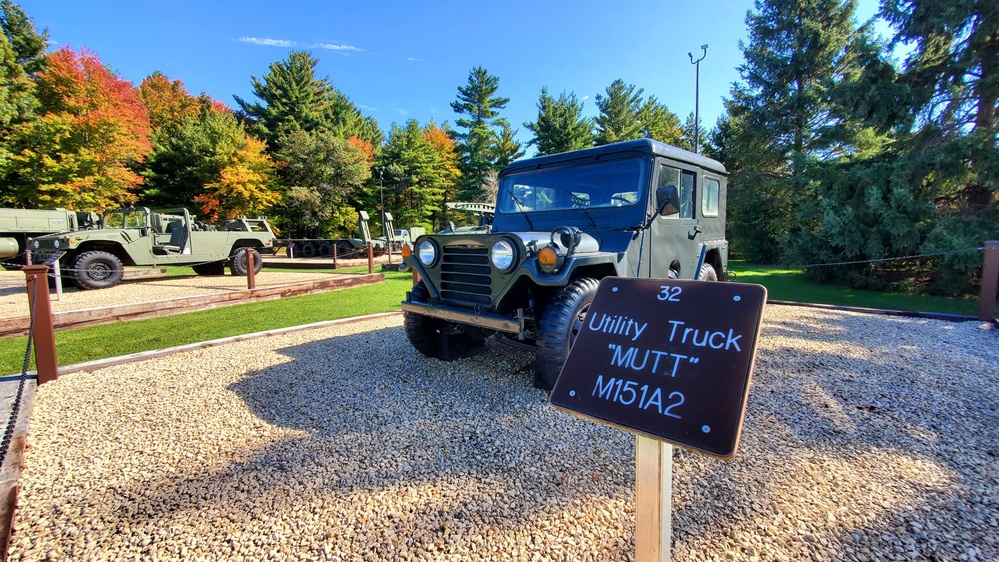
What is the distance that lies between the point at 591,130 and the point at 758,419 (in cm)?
2681

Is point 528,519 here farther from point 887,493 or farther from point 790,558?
point 887,493

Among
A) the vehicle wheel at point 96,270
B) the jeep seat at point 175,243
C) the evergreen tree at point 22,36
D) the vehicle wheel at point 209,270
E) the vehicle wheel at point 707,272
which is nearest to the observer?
the vehicle wheel at point 707,272

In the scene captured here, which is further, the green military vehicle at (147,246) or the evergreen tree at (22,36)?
the evergreen tree at (22,36)

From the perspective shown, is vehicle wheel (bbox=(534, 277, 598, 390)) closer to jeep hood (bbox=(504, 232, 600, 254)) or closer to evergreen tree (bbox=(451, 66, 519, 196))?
jeep hood (bbox=(504, 232, 600, 254))

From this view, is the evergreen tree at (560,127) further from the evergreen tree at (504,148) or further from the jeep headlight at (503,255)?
the jeep headlight at (503,255)

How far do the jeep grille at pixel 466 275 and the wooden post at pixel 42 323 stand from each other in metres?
3.33

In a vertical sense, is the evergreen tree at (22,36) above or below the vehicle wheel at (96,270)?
above

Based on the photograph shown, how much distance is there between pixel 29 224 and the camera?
13.5 m

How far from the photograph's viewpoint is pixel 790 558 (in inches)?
64.7

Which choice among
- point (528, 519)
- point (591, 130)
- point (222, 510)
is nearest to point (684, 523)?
point (528, 519)

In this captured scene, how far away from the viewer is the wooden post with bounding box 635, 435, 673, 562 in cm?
130

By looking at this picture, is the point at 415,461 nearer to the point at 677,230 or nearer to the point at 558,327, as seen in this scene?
the point at 558,327

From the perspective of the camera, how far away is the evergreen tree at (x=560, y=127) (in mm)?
24672

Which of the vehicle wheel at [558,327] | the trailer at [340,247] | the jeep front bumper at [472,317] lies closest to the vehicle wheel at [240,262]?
the trailer at [340,247]
